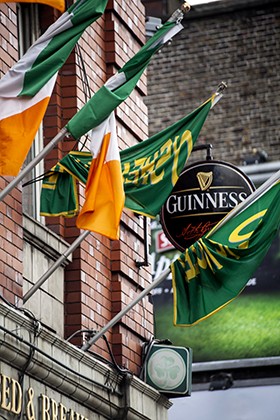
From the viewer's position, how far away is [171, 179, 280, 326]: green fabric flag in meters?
17.2

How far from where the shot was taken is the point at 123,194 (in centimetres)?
1588

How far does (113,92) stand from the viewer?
1584cm

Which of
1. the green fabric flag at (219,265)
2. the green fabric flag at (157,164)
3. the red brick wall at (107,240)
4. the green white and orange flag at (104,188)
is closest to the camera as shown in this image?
the green white and orange flag at (104,188)

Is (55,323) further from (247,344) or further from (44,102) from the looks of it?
(247,344)

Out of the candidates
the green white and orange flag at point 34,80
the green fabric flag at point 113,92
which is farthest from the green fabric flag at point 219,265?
the green white and orange flag at point 34,80

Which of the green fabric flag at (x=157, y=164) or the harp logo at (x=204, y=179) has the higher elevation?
the harp logo at (x=204, y=179)

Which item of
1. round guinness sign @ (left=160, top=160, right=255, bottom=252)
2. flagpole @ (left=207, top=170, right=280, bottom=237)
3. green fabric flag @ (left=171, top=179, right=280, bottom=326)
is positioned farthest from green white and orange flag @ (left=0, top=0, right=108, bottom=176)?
round guinness sign @ (left=160, top=160, right=255, bottom=252)

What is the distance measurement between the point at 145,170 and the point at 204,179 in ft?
8.12

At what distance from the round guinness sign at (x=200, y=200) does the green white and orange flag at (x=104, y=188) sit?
3.28 meters

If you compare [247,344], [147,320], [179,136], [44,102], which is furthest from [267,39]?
[44,102]

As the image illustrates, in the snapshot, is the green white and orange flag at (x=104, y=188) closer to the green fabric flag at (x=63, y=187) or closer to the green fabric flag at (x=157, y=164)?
the green fabric flag at (x=63, y=187)

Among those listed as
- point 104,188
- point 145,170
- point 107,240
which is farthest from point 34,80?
point 107,240

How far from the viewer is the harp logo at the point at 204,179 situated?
19456mm

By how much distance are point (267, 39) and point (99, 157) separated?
20286 mm
